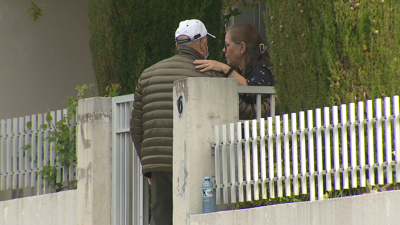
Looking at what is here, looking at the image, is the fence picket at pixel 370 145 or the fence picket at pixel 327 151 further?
the fence picket at pixel 327 151

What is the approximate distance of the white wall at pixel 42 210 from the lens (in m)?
6.93

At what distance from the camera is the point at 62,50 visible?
1020 cm

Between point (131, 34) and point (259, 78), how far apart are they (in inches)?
95.5

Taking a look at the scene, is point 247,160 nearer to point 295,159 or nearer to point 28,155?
point 295,159

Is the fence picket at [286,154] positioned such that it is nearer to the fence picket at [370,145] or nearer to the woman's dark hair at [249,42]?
the fence picket at [370,145]

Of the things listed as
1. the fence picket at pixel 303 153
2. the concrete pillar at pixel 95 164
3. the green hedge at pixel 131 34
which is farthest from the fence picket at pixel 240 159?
the green hedge at pixel 131 34

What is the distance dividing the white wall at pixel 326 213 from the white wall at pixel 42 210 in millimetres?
2325

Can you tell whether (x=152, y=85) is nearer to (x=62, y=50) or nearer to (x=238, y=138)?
(x=238, y=138)

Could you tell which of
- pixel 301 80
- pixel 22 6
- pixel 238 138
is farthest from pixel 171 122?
pixel 22 6

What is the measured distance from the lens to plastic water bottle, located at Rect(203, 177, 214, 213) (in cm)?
508

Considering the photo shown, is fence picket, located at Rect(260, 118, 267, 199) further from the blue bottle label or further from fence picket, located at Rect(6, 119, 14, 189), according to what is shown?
fence picket, located at Rect(6, 119, 14, 189)

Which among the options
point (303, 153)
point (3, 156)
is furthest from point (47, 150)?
point (303, 153)

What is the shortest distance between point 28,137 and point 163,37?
1918 mm

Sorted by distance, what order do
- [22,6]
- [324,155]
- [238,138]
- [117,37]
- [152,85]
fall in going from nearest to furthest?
[324,155] < [238,138] < [152,85] < [117,37] < [22,6]
